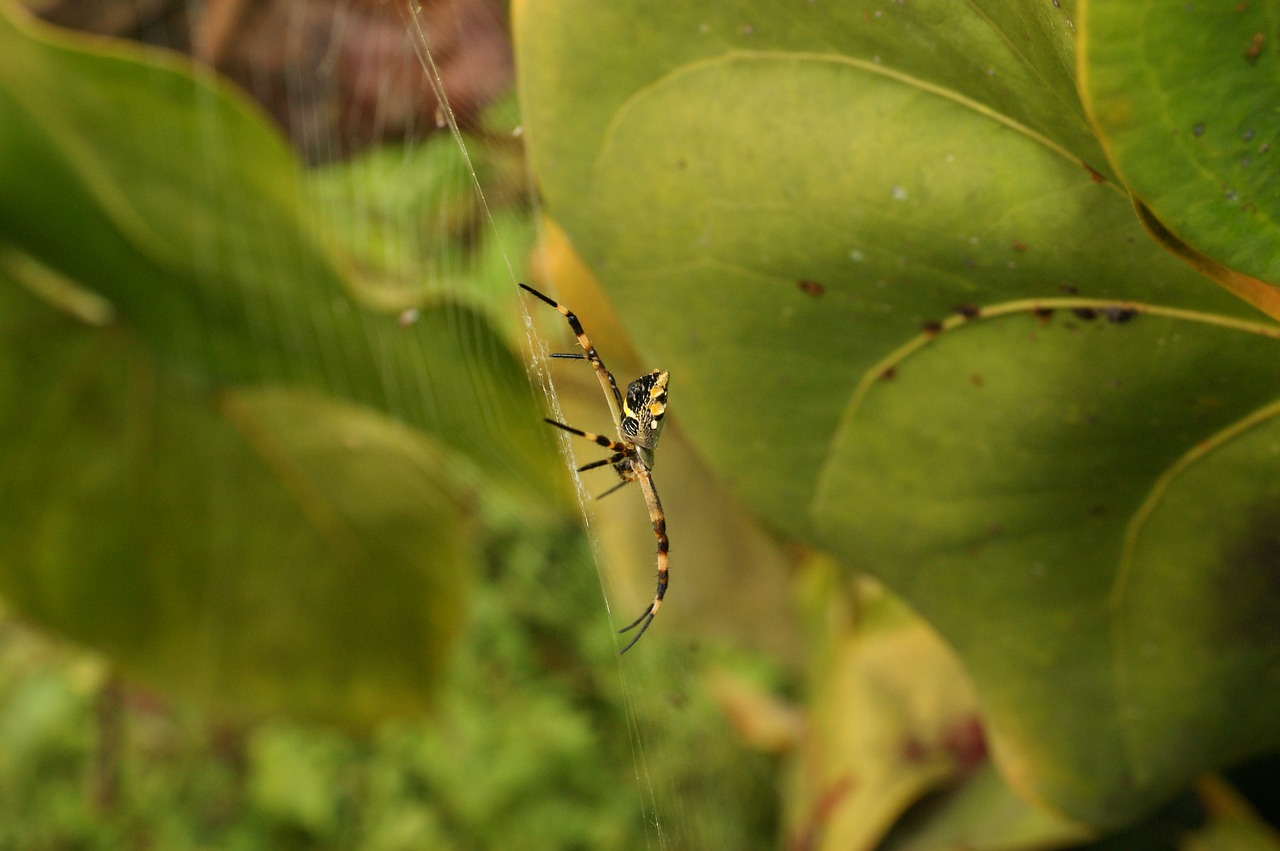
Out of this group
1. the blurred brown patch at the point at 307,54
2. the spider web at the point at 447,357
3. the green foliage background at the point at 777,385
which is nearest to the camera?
the green foliage background at the point at 777,385

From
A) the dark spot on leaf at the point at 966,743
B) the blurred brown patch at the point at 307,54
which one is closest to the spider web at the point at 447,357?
the blurred brown patch at the point at 307,54

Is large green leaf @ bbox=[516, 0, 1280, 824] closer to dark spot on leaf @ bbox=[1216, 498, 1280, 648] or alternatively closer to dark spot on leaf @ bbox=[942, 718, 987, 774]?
dark spot on leaf @ bbox=[1216, 498, 1280, 648]

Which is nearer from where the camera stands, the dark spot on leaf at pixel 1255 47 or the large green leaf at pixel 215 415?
the dark spot on leaf at pixel 1255 47

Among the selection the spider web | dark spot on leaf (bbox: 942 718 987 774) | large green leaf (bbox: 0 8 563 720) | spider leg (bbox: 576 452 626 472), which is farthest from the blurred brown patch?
dark spot on leaf (bbox: 942 718 987 774)

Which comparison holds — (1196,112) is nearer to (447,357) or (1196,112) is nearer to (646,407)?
A: (646,407)

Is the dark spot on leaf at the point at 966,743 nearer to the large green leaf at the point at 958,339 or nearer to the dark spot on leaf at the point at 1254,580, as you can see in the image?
the large green leaf at the point at 958,339

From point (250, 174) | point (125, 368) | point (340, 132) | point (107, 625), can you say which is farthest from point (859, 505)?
point (340, 132)

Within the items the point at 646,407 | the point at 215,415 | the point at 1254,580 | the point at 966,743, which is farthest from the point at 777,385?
the point at 215,415
